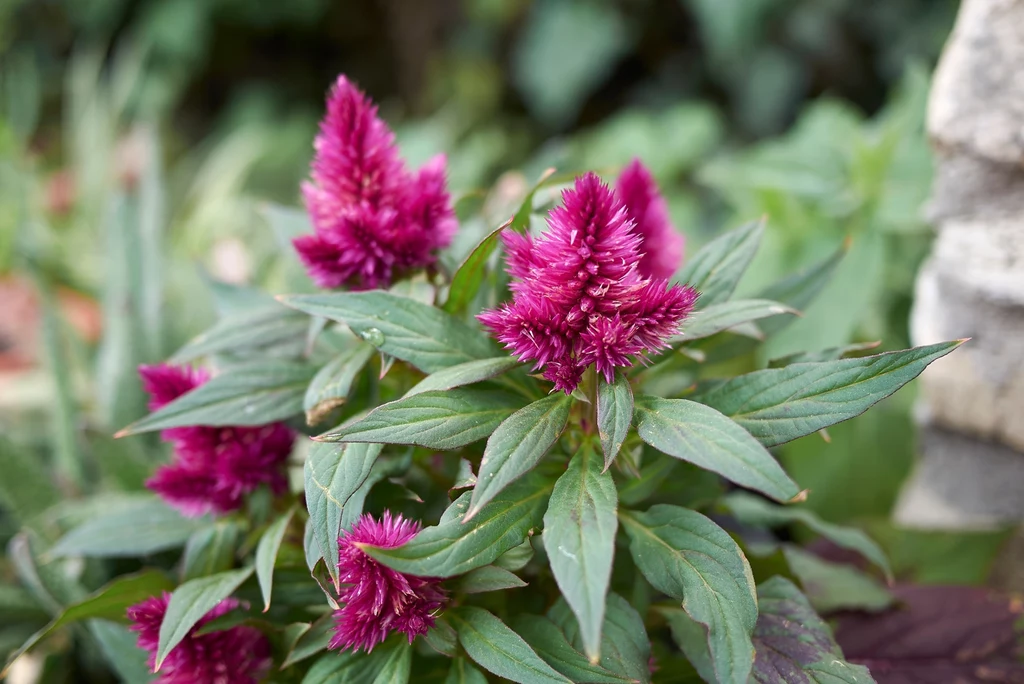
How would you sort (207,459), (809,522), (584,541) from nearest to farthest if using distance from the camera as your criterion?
(584,541)
(207,459)
(809,522)

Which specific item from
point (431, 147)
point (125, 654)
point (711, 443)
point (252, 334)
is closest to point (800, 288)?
point (711, 443)

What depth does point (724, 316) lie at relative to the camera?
68cm

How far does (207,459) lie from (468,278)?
31 centimetres

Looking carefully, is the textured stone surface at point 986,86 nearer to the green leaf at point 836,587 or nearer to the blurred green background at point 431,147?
the blurred green background at point 431,147

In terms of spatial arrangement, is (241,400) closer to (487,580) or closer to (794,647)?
(487,580)

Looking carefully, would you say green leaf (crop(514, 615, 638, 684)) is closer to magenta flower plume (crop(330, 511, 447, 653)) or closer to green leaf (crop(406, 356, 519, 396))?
magenta flower plume (crop(330, 511, 447, 653))

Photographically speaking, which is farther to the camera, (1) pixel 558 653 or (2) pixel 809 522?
(2) pixel 809 522

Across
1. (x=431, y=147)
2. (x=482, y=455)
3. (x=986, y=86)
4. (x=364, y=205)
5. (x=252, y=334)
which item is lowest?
(x=482, y=455)

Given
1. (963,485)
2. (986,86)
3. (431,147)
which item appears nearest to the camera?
(986,86)

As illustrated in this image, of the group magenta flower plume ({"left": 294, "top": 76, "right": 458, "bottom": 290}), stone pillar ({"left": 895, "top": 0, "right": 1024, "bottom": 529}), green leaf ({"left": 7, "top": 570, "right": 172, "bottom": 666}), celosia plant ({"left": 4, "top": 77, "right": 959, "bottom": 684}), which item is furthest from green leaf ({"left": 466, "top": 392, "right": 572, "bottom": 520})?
stone pillar ({"left": 895, "top": 0, "right": 1024, "bottom": 529})

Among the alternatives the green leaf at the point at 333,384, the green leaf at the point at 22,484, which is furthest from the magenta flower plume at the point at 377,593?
the green leaf at the point at 22,484

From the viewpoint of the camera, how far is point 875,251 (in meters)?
1.30

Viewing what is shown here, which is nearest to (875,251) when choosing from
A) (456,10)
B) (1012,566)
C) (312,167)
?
(1012,566)

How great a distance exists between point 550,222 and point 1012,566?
3.14 ft
